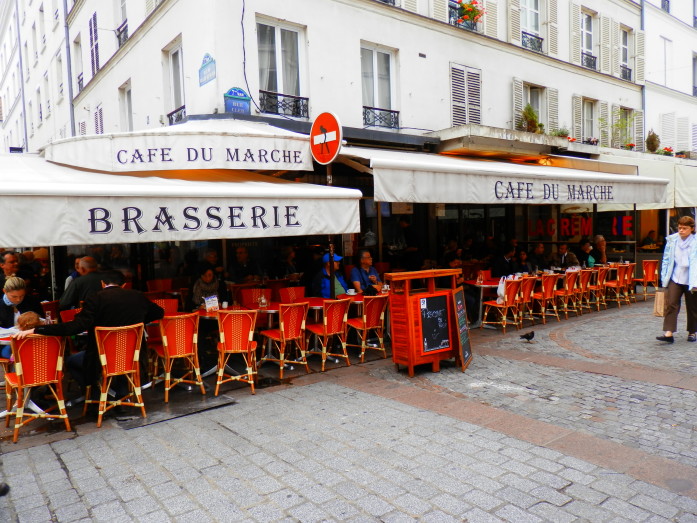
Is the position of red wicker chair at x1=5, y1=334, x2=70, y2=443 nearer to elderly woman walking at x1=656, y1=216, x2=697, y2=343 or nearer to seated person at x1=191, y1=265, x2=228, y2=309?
seated person at x1=191, y1=265, x2=228, y2=309

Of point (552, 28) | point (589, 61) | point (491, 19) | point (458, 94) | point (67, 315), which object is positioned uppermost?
point (552, 28)

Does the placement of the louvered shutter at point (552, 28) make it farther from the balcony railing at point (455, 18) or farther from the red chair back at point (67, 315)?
the red chair back at point (67, 315)

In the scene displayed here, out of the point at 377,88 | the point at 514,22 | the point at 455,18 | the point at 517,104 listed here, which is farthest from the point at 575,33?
the point at 377,88

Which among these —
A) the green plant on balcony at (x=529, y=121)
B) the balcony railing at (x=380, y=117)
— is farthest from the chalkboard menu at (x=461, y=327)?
the green plant on balcony at (x=529, y=121)

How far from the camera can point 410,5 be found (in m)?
11.5

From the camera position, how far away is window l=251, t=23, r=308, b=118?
379 inches

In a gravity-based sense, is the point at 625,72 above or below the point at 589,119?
above

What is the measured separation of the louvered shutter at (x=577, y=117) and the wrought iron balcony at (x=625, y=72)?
10.1ft

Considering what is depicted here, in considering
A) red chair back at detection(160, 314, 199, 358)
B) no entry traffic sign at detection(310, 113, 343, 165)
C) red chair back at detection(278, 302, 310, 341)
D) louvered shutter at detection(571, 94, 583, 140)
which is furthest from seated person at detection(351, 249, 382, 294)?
louvered shutter at detection(571, 94, 583, 140)

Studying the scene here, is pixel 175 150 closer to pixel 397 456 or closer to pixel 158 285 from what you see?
pixel 158 285

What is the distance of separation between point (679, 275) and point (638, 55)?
1321cm

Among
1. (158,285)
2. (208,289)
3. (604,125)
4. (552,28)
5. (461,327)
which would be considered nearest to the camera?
(461,327)

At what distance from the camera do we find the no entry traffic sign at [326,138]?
6906 millimetres

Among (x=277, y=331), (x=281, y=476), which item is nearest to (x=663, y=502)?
(x=281, y=476)
